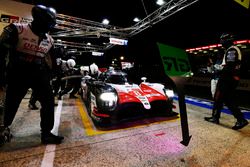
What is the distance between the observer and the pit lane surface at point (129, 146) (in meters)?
1.93

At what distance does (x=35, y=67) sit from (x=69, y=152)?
1.26 metres

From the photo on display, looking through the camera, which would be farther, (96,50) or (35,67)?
(96,50)

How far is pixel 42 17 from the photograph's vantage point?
2.19m

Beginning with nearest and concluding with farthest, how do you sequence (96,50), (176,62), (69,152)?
(176,62) → (69,152) → (96,50)

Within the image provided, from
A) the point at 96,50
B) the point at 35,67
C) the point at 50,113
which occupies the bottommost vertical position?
the point at 50,113

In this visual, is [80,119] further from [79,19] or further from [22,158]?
[79,19]

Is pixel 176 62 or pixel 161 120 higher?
pixel 176 62

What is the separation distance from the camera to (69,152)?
2.14 metres

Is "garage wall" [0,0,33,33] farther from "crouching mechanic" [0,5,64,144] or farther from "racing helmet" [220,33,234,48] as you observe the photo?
"racing helmet" [220,33,234,48]

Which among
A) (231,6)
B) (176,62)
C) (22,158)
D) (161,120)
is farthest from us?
(231,6)

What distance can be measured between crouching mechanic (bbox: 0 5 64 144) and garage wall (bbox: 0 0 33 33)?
5532 millimetres

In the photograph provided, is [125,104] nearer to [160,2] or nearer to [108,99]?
[108,99]

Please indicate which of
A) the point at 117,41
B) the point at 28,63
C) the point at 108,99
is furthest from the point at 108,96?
the point at 117,41

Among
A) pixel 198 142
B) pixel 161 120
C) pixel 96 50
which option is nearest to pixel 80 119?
pixel 161 120
